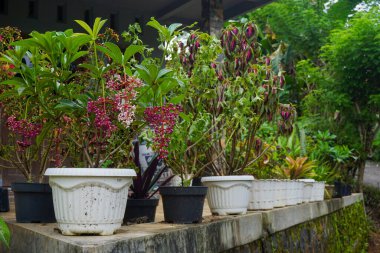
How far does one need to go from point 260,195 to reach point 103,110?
2.43 m

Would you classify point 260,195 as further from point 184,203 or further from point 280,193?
point 184,203

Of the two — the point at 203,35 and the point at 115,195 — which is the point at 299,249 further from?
the point at 115,195

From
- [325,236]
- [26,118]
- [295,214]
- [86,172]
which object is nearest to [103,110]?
[86,172]

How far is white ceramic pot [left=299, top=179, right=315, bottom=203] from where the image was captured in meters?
6.53

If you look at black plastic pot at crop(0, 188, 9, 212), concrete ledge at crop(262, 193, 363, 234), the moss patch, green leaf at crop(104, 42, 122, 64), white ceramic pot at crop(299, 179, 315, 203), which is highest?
green leaf at crop(104, 42, 122, 64)

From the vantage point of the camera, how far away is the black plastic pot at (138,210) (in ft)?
11.3

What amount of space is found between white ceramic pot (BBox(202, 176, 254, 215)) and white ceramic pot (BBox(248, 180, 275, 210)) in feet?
2.24

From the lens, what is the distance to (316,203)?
22.4 ft

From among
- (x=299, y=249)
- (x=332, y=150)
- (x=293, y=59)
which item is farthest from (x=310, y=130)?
(x=299, y=249)

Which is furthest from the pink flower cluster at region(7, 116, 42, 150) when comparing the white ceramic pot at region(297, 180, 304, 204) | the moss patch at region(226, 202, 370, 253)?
the white ceramic pot at region(297, 180, 304, 204)

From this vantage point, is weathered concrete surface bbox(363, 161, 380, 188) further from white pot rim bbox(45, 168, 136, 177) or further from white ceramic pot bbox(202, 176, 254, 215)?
white pot rim bbox(45, 168, 136, 177)

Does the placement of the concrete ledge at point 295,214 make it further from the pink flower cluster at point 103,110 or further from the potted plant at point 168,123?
the pink flower cluster at point 103,110

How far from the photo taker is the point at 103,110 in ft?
8.98

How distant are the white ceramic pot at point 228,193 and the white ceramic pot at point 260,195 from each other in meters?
0.68
